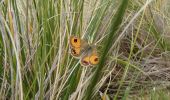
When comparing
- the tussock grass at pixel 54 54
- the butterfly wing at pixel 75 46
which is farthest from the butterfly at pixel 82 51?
the tussock grass at pixel 54 54

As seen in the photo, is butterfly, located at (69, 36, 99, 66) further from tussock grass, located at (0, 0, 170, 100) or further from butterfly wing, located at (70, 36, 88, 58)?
tussock grass, located at (0, 0, 170, 100)

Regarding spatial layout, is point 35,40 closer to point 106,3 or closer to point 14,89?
point 14,89

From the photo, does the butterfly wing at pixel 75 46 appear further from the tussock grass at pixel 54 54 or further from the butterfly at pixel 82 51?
the tussock grass at pixel 54 54

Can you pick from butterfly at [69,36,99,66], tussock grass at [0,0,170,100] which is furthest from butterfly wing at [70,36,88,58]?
tussock grass at [0,0,170,100]

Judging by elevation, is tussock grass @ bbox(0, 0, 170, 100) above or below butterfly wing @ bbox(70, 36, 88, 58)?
below

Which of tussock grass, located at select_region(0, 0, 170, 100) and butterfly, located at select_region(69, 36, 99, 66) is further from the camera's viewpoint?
tussock grass, located at select_region(0, 0, 170, 100)

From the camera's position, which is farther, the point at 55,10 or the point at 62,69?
the point at 55,10

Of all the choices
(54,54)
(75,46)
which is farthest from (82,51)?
(54,54)

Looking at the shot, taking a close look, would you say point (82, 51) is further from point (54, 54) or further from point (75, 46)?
point (54, 54)

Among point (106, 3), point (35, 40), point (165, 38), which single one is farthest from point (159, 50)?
point (35, 40)
